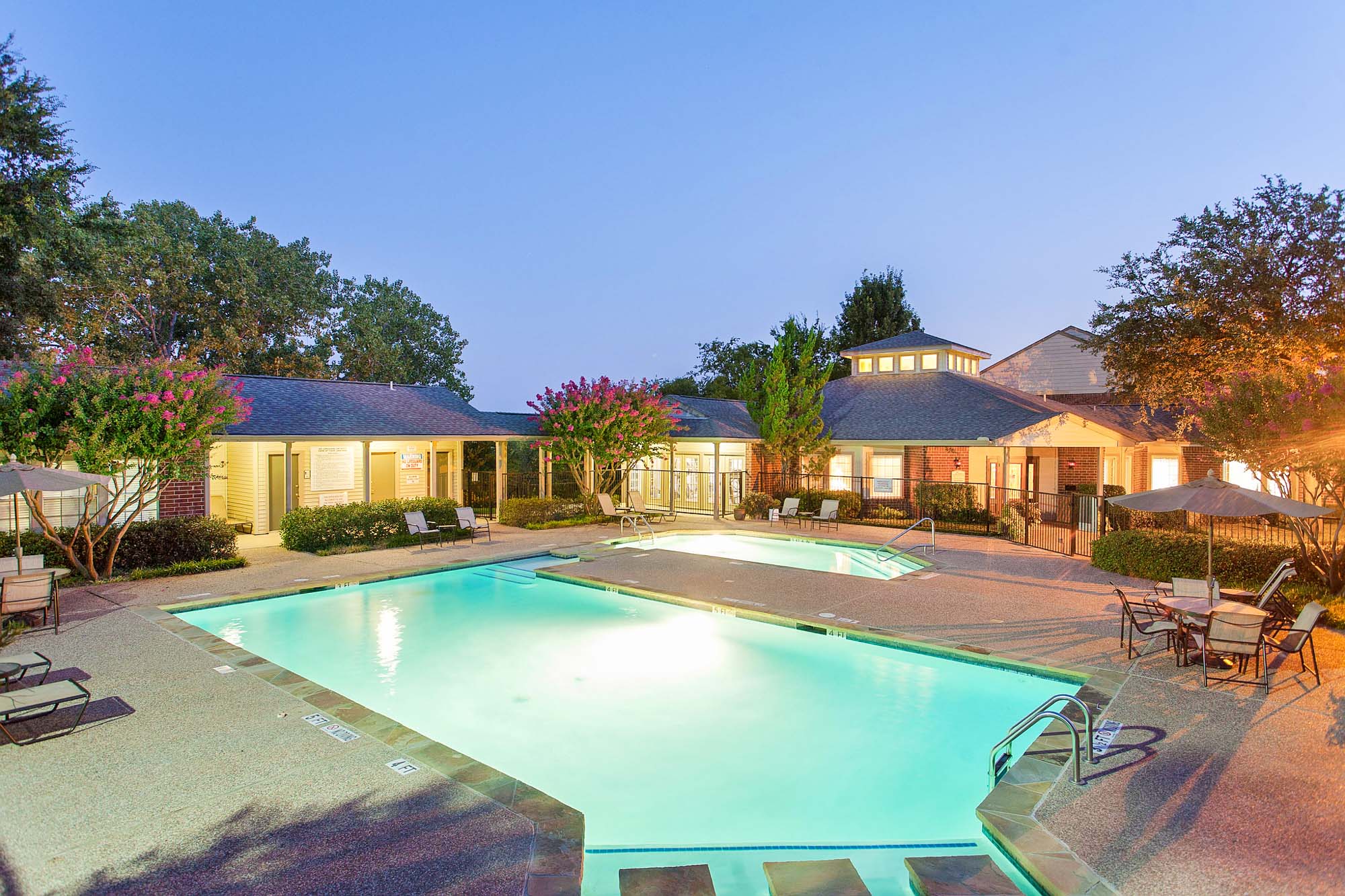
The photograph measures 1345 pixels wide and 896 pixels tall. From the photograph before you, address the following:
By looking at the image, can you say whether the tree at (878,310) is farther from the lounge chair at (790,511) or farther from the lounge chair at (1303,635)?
the lounge chair at (1303,635)

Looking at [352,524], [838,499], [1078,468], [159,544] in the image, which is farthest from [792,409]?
[159,544]

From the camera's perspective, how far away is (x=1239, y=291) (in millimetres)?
20812

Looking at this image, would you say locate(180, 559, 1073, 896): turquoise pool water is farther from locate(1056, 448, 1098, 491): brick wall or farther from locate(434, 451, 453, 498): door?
locate(1056, 448, 1098, 491): brick wall

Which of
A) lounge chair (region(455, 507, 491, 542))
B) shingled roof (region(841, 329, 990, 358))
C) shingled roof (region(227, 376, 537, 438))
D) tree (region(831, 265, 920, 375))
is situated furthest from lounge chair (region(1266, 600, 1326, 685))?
tree (region(831, 265, 920, 375))

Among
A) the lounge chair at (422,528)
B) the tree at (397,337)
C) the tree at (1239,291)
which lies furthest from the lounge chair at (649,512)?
the tree at (397,337)

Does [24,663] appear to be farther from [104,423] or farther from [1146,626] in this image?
[1146,626]

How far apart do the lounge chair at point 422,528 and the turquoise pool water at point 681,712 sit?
3.95m

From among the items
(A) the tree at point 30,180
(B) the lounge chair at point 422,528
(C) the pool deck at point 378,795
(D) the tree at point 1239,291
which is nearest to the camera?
(C) the pool deck at point 378,795

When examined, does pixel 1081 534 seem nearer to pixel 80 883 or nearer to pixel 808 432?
pixel 808 432

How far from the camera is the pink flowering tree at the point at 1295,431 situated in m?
9.54

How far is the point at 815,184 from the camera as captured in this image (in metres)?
75.6

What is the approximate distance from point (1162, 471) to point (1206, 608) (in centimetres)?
2227

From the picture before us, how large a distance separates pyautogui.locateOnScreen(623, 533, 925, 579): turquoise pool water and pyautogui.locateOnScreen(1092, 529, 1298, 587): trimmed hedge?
344 cm

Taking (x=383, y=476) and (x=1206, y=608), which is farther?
(x=383, y=476)
